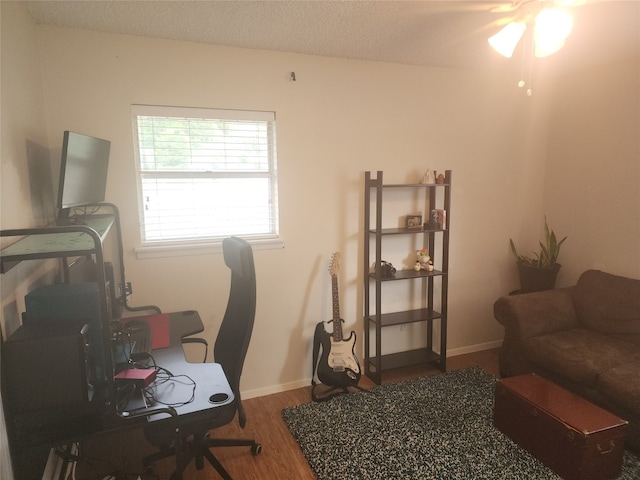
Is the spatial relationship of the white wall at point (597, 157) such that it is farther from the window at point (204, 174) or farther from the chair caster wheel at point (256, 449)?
the chair caster wheel at point (256, 449)

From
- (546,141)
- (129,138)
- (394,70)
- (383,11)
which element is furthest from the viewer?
(546,141)

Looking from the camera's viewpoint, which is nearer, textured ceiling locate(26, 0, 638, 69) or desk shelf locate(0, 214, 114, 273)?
desk shelf locate(0, 214, 114, 273)

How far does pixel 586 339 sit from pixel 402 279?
1343mm

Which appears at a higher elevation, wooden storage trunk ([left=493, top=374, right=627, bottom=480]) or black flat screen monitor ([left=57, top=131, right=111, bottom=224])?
black flat screen monitor ([left=57, top=131, right=111, bottom=224])

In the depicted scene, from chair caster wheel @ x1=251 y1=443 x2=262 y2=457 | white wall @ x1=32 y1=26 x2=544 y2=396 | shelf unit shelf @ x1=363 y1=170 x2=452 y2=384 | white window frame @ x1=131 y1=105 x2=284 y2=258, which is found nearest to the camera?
chair caster wheel @ x1=251 y1=443 x2=262 y2=457

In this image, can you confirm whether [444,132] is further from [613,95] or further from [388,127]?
[613,95]

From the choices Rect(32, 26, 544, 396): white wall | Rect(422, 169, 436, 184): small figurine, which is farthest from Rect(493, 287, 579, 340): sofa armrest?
Rect(422, 169, 436, 184): small figurine

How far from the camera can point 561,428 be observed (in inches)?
79.5

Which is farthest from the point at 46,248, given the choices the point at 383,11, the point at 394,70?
the point at 394,70

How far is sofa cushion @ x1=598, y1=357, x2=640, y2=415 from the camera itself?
2170 mm

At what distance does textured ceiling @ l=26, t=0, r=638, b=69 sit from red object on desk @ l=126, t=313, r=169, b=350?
168cm

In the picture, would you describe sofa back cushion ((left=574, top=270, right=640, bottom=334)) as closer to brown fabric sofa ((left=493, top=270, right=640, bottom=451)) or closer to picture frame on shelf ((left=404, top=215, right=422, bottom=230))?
brown fabric sofa ((left=493, top=270, right=640, bottom=451))

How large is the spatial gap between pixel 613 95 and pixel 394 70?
172 cm

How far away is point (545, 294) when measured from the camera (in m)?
3.08
